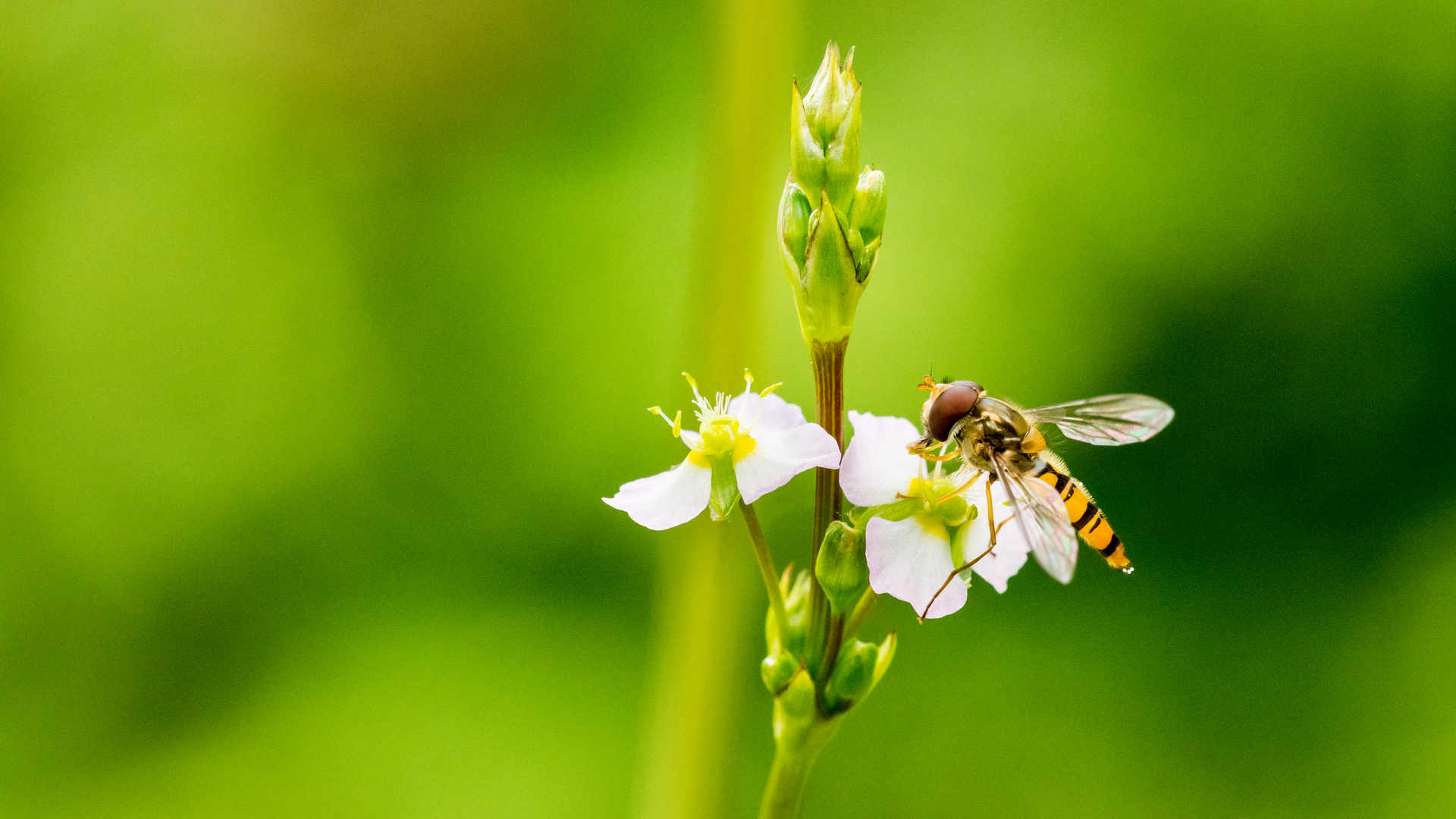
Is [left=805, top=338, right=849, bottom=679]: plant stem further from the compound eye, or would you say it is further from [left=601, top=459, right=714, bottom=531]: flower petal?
the compound eye

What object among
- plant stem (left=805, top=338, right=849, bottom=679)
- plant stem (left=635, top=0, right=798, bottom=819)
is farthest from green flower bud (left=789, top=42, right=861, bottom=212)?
plant stem (left=635, top=0, right=798, bottom=819)

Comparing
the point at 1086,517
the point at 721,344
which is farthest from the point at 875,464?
the point at 721,344

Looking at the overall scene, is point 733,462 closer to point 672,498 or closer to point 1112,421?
point 672,498

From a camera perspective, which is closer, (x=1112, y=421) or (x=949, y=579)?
(x=949, y=579)

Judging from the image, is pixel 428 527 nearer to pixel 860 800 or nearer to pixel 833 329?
pixel 860 800

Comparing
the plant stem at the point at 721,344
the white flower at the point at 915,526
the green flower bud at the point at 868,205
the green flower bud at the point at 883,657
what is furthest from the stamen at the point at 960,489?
the plant stem at the point at 721,344

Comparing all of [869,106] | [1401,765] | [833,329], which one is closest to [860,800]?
[1401,765]
